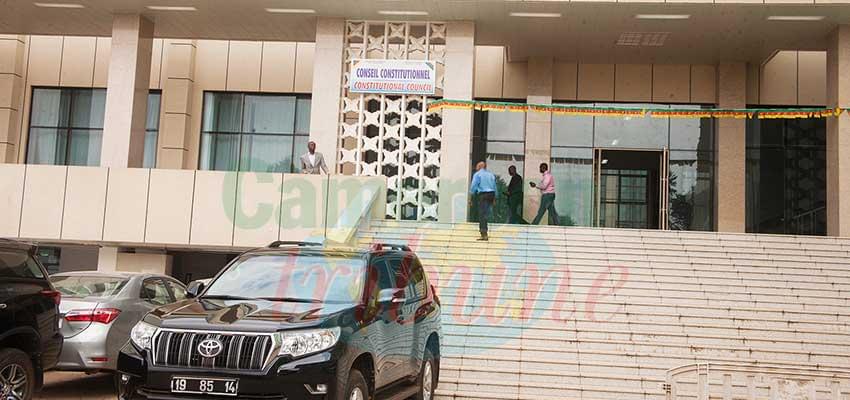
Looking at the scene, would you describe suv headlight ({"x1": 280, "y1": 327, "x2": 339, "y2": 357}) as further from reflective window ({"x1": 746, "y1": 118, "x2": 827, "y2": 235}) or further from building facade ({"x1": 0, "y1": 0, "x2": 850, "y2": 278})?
reflective window ({"x1": 746, "y1": 118, "x2": 827, "y2": 235})

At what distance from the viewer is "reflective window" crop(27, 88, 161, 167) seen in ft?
88.1

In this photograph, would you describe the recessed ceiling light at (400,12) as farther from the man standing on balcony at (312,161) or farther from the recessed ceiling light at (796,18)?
the recessed ceiling light at (796,18)

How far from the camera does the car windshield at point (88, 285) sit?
1051 cm

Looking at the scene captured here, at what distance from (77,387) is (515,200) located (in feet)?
40.3

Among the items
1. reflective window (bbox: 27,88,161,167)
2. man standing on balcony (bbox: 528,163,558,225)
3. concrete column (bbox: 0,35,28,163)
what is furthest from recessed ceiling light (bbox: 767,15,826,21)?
concrete column (bbox: 0,35,28,163)

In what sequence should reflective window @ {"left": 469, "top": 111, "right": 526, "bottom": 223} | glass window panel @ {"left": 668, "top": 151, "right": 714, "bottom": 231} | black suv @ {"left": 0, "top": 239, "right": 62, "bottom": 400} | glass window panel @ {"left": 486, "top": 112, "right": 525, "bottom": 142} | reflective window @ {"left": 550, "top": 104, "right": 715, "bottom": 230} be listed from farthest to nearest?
glass window panel @ {"left": 486, "top": 112, "right": 525, "bottom": 142}
reflective window @ {"left": 469, "top": 111, "right": 526, "bottom": 223}
reflective window @ {"left": 550, "top": 104, "right": 715, "bottom": 230}
glass window panel @ {"left": 668, "top": 151, "right": 714, "bottom": 231}
black suv @ {"left": 0, "top": 239, "right": 62, "bottom": 400}

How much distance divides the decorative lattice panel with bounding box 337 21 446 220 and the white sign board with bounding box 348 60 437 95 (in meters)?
0.24

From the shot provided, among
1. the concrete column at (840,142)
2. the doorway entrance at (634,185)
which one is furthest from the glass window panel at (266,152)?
the concrete column at (840,142)

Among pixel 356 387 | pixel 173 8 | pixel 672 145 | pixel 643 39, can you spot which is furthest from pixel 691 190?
pixel 356 387

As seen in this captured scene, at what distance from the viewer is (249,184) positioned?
18.7 m

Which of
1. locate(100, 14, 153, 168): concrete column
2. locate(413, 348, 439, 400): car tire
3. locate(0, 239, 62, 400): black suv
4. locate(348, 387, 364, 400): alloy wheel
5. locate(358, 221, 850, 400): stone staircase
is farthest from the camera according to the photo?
locate(100, 14, 153, 168): concrete column

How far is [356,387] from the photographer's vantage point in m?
7.22

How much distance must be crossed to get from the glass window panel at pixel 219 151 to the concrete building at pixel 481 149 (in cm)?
7

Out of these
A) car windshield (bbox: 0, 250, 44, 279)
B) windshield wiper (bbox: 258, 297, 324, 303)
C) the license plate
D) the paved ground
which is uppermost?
car windshield (bbox: 0, 250, 44, 279)
